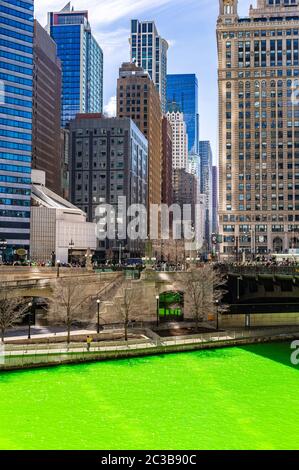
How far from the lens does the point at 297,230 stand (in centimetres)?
14388

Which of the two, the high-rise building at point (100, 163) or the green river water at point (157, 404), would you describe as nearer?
the green river water at point (157, 404)

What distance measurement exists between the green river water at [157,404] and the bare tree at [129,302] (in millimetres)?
9779

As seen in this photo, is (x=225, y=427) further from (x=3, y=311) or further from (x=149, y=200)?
(x=149, y=200)

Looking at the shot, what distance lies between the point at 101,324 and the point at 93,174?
10450cm

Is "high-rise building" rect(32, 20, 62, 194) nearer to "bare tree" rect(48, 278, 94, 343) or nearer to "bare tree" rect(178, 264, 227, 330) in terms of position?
"bare tree" rect(178, 264, 227, 330)

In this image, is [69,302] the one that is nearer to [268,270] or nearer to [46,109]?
[268,270]

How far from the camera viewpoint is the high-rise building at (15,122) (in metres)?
121

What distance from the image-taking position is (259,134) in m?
150

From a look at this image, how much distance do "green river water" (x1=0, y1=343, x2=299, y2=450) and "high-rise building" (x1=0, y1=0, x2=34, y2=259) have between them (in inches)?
3151

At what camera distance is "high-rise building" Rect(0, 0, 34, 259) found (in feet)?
396

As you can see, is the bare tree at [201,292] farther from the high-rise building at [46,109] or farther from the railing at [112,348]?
the high-rise building at [46,109]

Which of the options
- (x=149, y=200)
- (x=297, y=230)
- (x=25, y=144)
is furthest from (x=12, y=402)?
(x=149, y=200)

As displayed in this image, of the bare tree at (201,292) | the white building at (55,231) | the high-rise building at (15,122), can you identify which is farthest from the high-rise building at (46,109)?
the bare tree at (201,292)

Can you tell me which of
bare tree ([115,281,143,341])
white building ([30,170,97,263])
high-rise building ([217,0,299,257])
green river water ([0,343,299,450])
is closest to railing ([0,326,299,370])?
green river water ([0,343,299,450])
